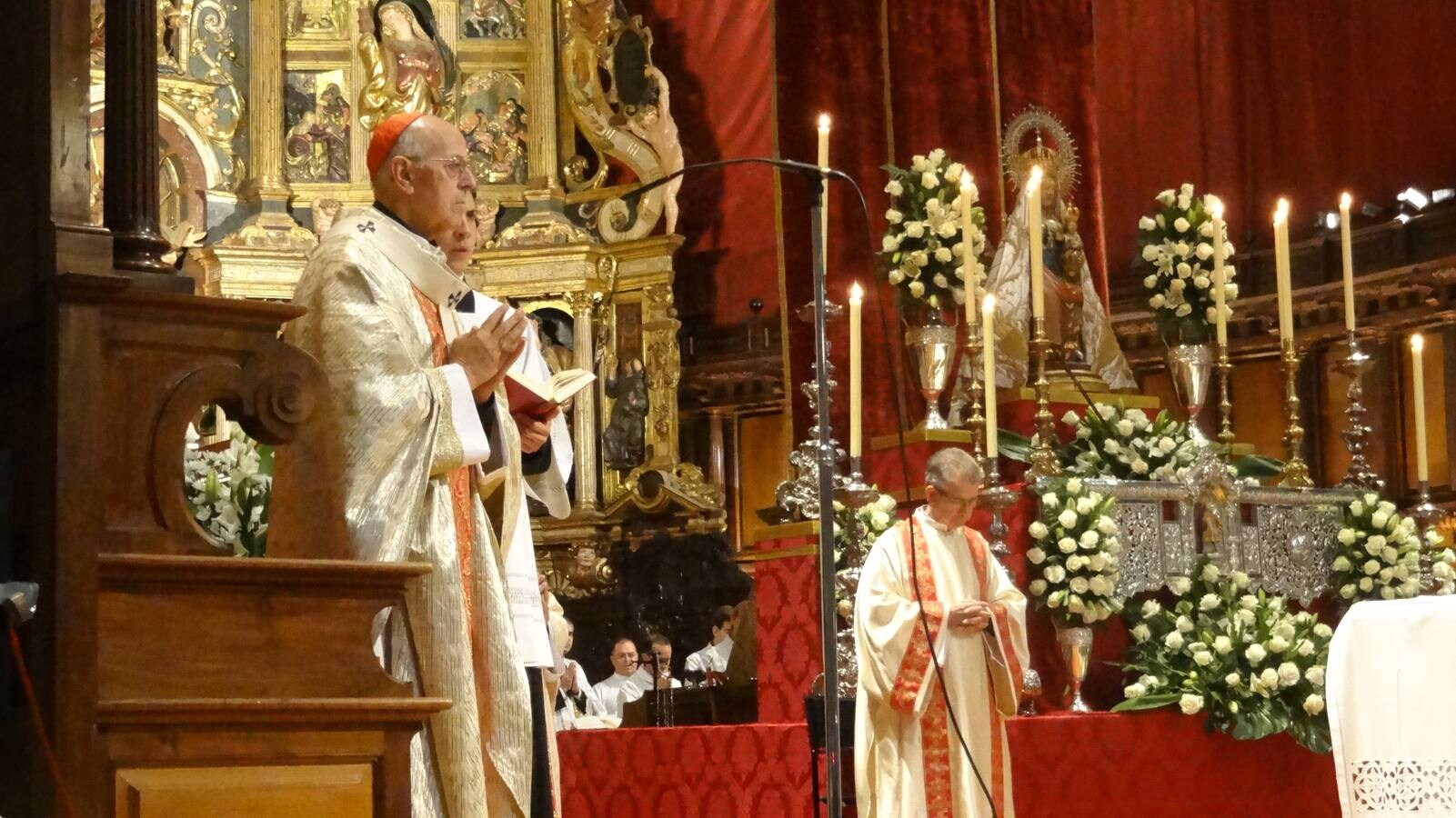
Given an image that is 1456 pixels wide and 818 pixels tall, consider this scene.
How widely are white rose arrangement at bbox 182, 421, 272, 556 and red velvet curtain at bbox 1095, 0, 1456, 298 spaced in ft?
24.4

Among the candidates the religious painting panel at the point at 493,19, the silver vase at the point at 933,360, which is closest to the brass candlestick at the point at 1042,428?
the silver vase at the point at 933,360

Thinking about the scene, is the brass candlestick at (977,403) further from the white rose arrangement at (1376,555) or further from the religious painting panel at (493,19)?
the religious painting panel at (493,19)

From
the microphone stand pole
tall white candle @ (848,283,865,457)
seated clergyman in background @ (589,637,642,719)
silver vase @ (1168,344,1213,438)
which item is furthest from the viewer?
seated clergyman in background @ (589,637,642,719)

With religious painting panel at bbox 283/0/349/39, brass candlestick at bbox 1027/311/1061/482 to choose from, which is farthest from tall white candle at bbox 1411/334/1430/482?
religious painting panel at bbox 283/0/349/39

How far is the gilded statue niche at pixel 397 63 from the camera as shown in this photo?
13.4 m

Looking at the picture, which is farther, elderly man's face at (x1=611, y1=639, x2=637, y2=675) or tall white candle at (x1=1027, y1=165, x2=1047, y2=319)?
elderly man's face at (x1=611, y1=639, x2=637, y2=675)

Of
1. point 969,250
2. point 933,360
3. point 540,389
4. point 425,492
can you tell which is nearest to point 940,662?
point 933,360

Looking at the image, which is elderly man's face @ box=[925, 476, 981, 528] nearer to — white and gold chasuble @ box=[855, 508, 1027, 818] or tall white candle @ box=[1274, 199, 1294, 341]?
white and gold chasuble @ box=[855, 508, 1027, 818]

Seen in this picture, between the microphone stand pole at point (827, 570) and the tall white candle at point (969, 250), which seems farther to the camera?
the tall white candle at point (969, 250)

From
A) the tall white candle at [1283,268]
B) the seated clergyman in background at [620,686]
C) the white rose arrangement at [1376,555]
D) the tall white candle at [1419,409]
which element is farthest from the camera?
the seated clergyman in background at [620,686]

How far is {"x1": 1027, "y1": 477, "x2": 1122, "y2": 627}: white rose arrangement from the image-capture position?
6672 millimetres

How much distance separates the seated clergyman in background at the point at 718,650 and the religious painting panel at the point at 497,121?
11.0ft

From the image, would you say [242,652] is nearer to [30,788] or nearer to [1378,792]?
[30,788]

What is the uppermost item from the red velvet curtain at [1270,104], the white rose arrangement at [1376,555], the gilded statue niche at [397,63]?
the gilded statue niche at [397,63]
